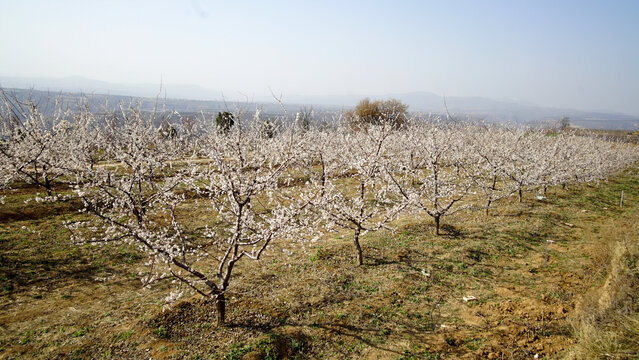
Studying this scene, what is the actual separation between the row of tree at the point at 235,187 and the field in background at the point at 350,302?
780 mm

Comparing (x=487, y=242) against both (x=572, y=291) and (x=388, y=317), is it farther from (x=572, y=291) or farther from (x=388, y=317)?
(x=388, y=317)

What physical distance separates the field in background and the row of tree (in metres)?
0.78

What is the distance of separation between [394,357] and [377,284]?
2760 millimetres

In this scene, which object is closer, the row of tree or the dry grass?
the dry grass

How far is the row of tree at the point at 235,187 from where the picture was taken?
21.7ft

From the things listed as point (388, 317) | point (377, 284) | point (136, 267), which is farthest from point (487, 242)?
point (136, 267)

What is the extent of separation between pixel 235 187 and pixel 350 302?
A: 4.37 m

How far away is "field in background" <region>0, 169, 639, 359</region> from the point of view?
19.9ft

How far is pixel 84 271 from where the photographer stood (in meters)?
9.55

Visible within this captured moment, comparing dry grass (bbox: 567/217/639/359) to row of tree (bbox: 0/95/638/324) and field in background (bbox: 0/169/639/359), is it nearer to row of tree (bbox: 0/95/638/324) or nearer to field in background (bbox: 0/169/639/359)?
field in background (bbox: 0/169/639/359)

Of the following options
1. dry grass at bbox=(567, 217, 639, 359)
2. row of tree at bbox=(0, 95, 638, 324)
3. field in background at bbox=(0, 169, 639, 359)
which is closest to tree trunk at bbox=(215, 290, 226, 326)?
row of tree at bbox=(0, 95, 638, 324)

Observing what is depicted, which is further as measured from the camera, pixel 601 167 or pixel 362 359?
pixel 601 167

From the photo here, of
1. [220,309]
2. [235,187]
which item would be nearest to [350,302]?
[220,309]

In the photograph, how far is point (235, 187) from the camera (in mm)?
6488
